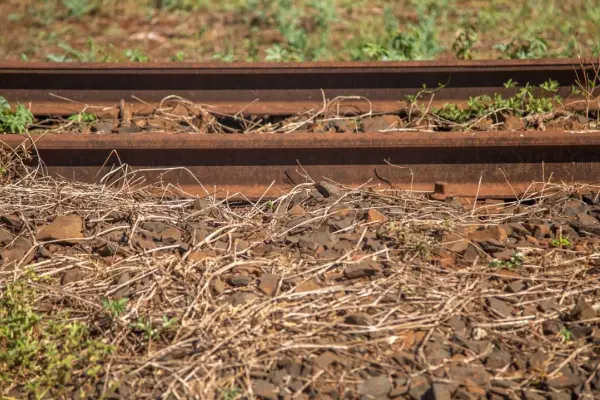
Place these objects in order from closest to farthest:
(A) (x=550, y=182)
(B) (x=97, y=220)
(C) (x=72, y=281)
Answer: (C) (x=72, y=281) < (B) (x=97, y=220) < (A) (x=550, y=182)

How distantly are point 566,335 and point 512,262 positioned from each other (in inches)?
23.3

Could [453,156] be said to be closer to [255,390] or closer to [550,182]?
[550,182]

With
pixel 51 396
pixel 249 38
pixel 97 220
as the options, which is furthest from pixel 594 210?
pixel 249 38

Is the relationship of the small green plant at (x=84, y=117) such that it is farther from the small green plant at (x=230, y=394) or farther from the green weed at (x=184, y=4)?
the green weed at (x=184, y=4)

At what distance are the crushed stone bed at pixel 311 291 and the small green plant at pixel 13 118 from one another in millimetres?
706

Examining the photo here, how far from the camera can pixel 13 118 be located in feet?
18.0

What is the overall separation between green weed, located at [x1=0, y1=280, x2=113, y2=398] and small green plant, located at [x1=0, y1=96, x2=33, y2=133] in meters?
2.09

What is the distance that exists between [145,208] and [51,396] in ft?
4.96

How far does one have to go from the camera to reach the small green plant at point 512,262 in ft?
13.4

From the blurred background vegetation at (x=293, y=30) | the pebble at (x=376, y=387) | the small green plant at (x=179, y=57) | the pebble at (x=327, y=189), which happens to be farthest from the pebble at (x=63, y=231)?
the small green plant at (x=179, y=57)

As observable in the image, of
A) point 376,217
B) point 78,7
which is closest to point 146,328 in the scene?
point 376,217

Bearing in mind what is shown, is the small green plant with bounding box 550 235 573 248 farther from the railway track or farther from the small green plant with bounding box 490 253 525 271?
the railway track

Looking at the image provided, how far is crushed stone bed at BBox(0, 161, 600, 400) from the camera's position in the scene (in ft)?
11.2

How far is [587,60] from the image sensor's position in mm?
5977
